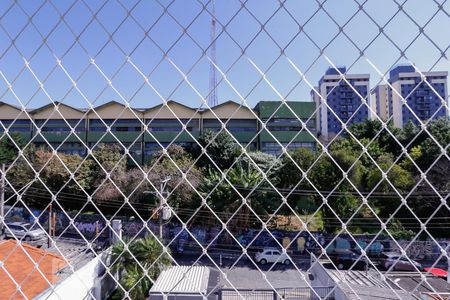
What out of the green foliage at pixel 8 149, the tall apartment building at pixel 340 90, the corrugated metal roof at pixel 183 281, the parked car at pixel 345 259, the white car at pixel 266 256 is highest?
the tall apartment building at pixel 340 90

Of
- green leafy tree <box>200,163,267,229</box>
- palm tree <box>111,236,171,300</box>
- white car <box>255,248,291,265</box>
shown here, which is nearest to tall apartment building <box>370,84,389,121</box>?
palm tree <box>111,236,171,300</box>

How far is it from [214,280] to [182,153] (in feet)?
14.6

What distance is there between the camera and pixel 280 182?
686 cm

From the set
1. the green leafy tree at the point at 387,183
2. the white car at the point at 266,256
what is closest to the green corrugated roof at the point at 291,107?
the green leafy tree at the point at 387,183

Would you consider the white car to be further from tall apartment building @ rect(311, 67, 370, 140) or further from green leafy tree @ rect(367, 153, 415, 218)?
tall apartment building @ rect(311, 67, 370, 140)

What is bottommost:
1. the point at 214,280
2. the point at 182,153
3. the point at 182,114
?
the point at 214,280

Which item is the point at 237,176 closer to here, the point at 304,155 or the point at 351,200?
the point at 304,155

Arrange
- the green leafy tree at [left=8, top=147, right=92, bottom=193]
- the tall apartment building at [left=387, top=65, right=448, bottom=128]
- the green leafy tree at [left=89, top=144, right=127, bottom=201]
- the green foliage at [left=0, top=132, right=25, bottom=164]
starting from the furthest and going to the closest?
the green foliage at [left=0, top=132, right=25, bottom=164] < the green leafy tree at [left=89, top=144, right=127, bottom=201] < the green leafy tree at [left=8, top=147, right=92, bottom=193] < the tall apartment building at [left=387, top=65, right=448, bottom=128]

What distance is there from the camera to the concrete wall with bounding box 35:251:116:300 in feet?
8.52

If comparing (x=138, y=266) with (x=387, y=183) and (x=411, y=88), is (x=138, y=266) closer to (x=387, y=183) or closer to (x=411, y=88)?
(x=411, y=88)

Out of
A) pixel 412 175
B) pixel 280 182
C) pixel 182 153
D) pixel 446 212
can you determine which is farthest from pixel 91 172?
pixel 446 212

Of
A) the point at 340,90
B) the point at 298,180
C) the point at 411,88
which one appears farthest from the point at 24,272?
the point at 298,180

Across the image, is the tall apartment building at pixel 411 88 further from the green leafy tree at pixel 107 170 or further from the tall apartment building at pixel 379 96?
the green leafy tree at pixel 107 170

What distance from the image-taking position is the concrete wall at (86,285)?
2.60 metres
